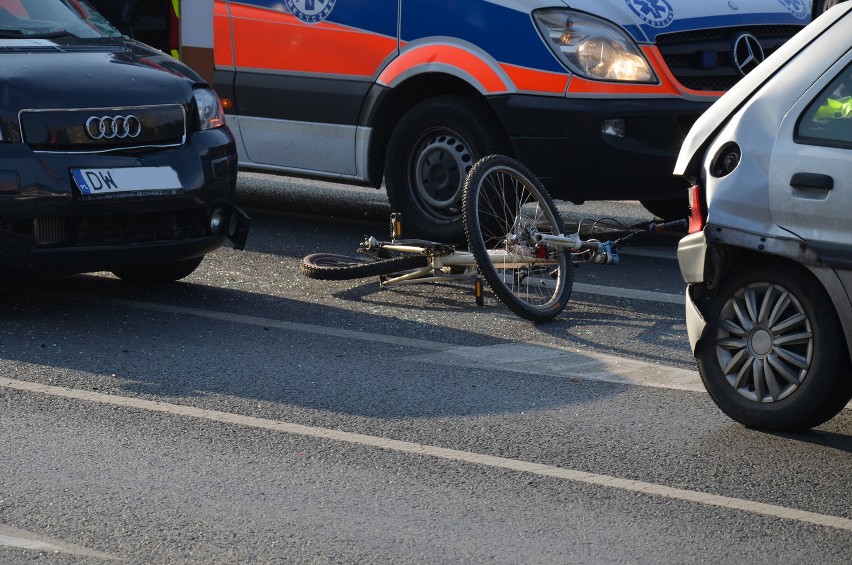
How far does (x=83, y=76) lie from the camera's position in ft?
22.6

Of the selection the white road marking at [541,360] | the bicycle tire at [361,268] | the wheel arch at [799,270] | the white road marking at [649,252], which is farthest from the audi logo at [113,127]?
the white road marking at [649,252]

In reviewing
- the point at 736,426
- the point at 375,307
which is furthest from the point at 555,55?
the point at 736,426

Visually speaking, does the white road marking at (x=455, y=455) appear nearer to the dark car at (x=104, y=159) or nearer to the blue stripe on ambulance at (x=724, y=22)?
the dark car at (x=104, y=159)

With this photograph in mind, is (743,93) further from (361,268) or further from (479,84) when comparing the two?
(479,84)

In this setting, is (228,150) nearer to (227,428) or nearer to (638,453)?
(227,428)

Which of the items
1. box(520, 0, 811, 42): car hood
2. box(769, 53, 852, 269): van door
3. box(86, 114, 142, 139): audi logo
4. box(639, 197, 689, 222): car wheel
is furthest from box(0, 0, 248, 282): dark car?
box(639, 197, 689, 222): car wheel

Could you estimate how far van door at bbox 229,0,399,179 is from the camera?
893 cm

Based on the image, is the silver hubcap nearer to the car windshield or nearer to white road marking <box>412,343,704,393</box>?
white road marking <box>412,343,704,393</box>

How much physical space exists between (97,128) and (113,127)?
77 mm

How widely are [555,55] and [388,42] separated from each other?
3.53 feet

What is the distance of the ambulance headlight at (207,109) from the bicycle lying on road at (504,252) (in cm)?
91

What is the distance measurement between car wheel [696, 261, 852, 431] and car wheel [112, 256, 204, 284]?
10.7 feet

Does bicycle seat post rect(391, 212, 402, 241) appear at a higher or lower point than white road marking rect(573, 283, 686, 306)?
higher

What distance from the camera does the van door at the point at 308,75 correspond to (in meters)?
8.93
